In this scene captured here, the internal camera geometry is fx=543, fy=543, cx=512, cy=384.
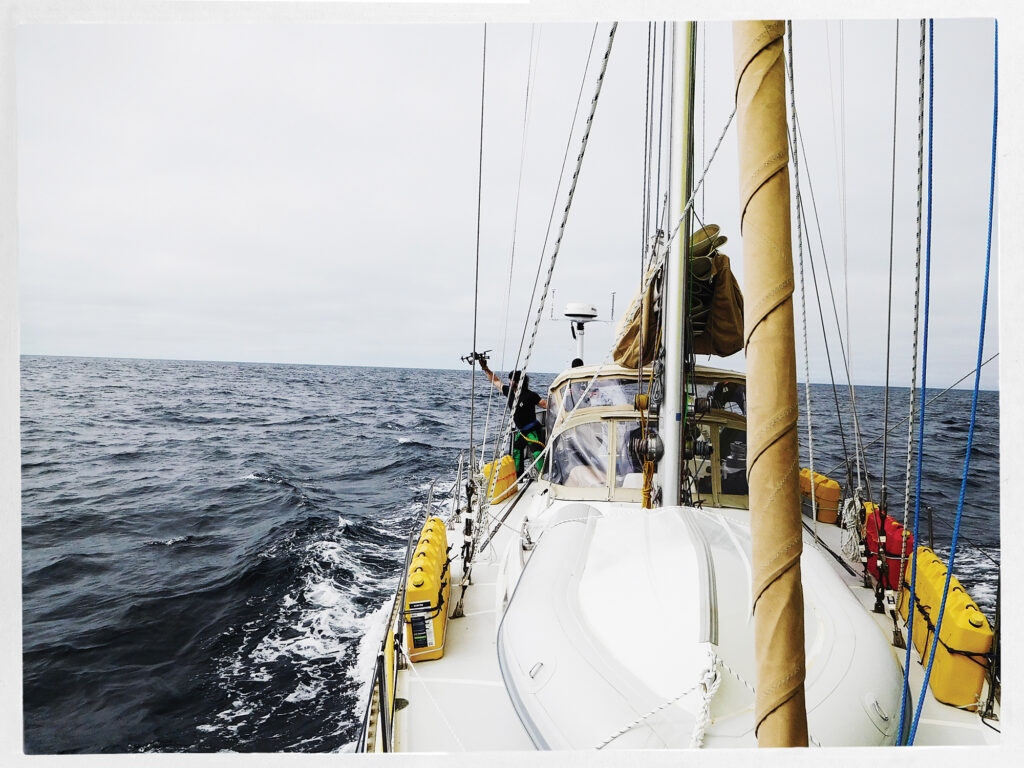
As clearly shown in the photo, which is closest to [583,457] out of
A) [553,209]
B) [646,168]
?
[553,209]

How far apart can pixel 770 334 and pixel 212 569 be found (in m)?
4.97

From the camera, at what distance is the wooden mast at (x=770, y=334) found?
0.79 m

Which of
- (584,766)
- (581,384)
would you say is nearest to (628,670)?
(584,766)

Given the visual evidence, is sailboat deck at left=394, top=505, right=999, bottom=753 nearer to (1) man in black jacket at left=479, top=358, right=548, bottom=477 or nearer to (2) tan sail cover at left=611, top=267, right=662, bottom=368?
(2) tan sail cover at left=611, top=267, right=662, bottom=368

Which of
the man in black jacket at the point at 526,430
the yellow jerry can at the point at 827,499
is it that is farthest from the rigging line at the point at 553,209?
the yellow jerry can at the point at 827,499

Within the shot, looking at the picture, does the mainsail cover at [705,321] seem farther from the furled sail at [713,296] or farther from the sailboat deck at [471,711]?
the sailboat deck at [471,711]

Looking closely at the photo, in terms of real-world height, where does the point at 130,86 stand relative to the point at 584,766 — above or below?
above

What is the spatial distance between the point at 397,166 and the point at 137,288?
1.89 metres

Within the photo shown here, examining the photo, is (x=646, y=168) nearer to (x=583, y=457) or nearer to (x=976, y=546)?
(x=583, y=457)

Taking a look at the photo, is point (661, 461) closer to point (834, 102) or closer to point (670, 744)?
point (670, 744)

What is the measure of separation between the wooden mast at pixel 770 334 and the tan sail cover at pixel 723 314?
2014 millimetres

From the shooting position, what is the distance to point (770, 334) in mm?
803

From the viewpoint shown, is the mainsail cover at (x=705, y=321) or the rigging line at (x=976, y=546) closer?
the mainsail cover at (x=705, y=321)

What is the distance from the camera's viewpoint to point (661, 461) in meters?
2.53
